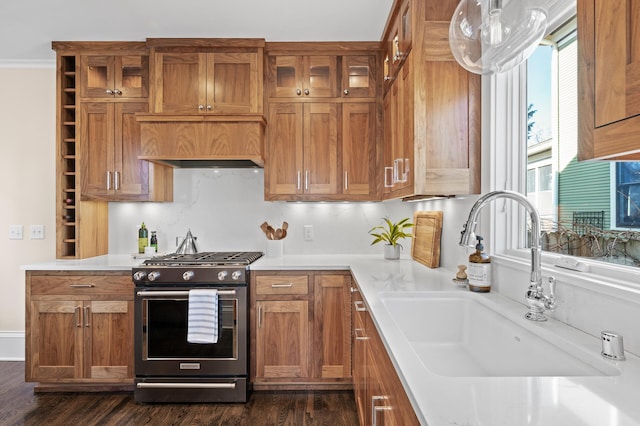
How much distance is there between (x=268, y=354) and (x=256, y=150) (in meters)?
1.49

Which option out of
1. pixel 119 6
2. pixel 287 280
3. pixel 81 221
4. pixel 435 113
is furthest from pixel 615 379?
pixel 81 221

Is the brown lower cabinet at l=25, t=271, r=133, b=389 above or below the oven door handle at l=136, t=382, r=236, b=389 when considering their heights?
above

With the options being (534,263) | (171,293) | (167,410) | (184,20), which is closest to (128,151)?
(184,20)

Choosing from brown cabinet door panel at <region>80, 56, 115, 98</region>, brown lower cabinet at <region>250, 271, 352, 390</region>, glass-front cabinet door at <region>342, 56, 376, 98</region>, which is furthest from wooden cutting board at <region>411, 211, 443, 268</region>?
brown cabinet door panel at <region>80, 56, 115, 98</region>

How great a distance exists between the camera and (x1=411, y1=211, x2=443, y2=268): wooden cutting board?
2.40m

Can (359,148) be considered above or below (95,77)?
below

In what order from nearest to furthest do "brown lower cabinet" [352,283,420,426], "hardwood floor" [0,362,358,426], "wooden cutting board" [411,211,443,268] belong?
"brown lower cabinet" [352,283,420,426] < "hardwood floor" [0,362,358,426] < "wooden cutting board" [411,211,443,268]

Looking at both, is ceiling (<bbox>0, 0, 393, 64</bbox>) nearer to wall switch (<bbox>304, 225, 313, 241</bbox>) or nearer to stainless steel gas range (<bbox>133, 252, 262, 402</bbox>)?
wall switch (<bbox>304, 225, 313, 241</bbox>)

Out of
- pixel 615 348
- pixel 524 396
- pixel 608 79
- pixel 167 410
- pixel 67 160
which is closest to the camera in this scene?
pixel 608 79

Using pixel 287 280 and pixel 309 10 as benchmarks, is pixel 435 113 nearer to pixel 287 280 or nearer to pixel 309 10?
pixel 309 10

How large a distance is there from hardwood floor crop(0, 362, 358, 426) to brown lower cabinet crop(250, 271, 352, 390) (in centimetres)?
15

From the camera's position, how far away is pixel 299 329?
8.60 ft

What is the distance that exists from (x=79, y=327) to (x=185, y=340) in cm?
79

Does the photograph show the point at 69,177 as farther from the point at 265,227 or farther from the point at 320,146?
the point at 320,146
